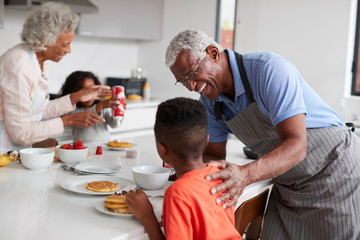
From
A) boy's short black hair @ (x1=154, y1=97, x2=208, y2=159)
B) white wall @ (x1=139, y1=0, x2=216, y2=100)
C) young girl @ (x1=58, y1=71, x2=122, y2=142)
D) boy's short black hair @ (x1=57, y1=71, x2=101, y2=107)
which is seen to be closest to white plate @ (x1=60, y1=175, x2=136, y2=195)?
boy's short black hair @ (x1=154, y1=97, x2=208, y2=159)

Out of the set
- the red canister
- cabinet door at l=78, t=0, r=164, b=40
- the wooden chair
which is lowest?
the wooden chair

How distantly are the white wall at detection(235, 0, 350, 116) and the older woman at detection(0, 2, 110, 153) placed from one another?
222 cm

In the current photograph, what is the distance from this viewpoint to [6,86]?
6.42ft

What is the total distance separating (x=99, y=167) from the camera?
5.64ft

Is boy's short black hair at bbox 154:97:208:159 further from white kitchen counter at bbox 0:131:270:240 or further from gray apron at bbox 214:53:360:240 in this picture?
gray apron at bbox 214:53:360:240

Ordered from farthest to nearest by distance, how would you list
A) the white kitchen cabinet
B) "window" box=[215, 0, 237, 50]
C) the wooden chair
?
"window" box=[215, 0, 237, 50]
the white kitchen cabinet
the wooden chair

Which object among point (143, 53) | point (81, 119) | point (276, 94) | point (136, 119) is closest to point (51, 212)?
point (276, 94)

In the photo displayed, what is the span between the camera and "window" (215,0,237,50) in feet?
13.9

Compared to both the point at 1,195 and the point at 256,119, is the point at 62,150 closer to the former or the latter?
the point at 1,195

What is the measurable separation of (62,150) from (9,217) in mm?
618

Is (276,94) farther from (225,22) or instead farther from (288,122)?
(225,22)

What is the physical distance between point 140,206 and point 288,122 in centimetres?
50

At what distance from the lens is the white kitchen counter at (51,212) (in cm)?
107

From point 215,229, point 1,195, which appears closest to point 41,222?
point 1,195
